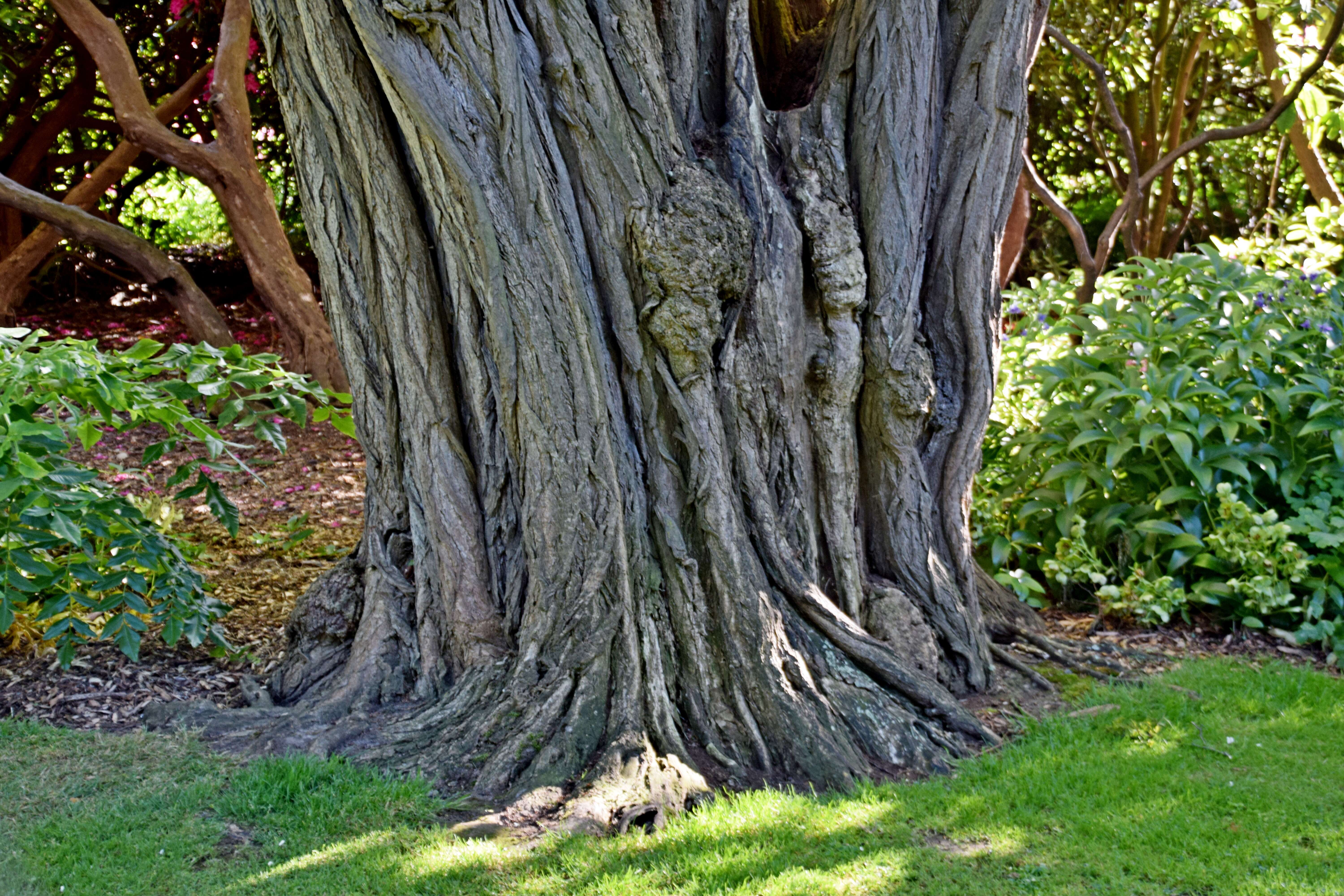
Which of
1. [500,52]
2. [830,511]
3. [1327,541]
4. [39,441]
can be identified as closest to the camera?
[500,52]

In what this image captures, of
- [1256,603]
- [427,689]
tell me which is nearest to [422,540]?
[427,689]

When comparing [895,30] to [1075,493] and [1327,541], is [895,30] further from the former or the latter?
[1327,541]

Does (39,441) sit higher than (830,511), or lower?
higher

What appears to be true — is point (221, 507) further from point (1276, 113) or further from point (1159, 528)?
point (1276, 113)

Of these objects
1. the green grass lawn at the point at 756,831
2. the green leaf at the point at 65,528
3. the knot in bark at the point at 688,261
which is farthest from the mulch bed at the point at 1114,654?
the green leaf at the point at 65,528

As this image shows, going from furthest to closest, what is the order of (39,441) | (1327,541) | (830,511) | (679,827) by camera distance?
(1327,541), (830,511), (39,441), (679,827)

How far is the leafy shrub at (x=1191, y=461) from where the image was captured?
4641mm

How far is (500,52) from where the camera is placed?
3264mm

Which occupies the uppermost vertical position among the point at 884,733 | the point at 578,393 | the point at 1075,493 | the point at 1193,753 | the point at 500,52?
the point at 500,52

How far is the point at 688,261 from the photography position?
3389mm

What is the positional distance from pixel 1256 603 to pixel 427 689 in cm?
341

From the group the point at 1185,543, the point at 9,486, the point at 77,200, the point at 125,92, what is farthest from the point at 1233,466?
the point at 77,200

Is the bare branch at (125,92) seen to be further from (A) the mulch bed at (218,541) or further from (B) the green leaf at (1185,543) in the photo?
(B) the green leaf at (1185,543)

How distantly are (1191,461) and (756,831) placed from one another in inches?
116
